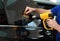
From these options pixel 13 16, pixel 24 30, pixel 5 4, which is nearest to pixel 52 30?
pixel 24 30

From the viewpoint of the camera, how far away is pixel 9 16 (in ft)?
5.38

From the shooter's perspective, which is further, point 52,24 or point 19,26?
point 19,26

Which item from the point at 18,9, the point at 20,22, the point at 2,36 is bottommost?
the point at 2,36

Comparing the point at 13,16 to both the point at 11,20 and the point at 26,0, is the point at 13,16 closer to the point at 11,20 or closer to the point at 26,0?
the point at 11,20

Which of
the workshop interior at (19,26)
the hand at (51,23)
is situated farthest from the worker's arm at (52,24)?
the workshop interior at (19,26)

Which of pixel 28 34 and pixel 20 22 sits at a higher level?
pixel 20 22

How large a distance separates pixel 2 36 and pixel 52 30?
1.42 ft

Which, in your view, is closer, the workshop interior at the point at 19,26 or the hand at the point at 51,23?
the hand at the point at 51,23

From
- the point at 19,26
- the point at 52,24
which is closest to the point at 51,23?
the point at 52,24

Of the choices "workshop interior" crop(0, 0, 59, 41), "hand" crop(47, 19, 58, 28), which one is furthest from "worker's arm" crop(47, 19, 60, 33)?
"workshop interior" crop(0, 0, 59, 41)

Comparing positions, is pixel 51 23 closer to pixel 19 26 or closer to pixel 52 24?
pixel 52 24

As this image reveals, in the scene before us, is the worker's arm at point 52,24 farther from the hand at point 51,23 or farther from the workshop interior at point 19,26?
the workshop interior at point 19,26

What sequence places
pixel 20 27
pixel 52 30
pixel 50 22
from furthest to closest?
pixel 20 27
pixel 52 30
pixel 50 22

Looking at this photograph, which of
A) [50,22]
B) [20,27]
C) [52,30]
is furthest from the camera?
[20,27]
